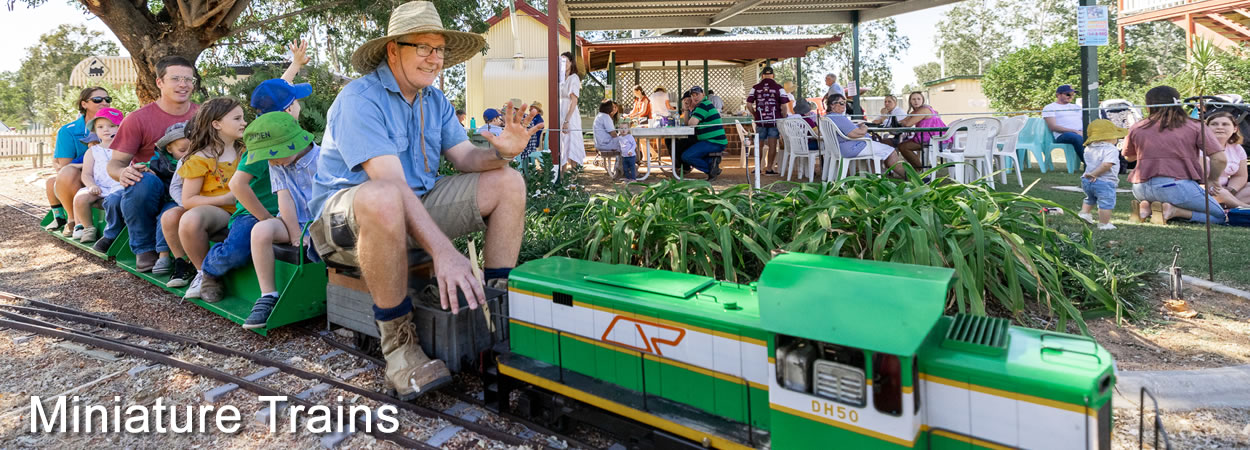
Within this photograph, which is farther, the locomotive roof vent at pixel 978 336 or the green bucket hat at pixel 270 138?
the green bucket hat at pixel 270 138

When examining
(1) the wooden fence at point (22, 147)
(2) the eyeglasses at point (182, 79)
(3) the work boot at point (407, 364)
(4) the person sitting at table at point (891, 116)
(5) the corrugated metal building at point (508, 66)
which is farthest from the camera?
(1) the wooden fence at point (22, 147)

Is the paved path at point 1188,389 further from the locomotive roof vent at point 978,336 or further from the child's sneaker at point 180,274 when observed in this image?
the child's sneaker at point 180,274

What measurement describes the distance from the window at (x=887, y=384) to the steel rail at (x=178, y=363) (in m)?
1.72

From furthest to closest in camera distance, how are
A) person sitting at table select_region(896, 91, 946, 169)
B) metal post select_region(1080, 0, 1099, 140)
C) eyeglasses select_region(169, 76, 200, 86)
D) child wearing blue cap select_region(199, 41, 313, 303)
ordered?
person sitting at table select_region(896, 91, 946, 169), metal post select_region(1080, 0, 1099, 140), eyeglasses select_region(169, 76, 200, 86), child wearing blue cap select_region(199, 41, 313, 303)

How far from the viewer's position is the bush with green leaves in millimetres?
3832

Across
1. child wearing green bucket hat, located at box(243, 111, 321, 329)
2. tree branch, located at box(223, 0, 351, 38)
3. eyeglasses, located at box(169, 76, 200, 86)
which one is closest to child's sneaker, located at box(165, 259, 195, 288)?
child wearing green bucket hat, located at box(243, 111, 321, 329)

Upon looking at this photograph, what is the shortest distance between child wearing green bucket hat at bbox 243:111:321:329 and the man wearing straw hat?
2.72 feet

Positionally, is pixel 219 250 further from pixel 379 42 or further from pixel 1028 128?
pixel 1028 128

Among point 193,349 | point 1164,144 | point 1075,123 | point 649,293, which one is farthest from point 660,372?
point 1075,123

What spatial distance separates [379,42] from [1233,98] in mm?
12857

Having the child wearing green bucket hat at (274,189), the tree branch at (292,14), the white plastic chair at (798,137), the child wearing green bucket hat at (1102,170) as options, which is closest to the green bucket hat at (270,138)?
the child wearing green bucket hat at (274,189)

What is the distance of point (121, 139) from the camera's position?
579 cm

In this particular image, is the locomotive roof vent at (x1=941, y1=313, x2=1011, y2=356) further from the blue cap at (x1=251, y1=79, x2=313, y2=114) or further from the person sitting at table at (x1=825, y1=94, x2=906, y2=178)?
the person sitting at table at (x1=825, y1=94, x2=906, y2=178)

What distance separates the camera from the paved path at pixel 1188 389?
9.63 ft
